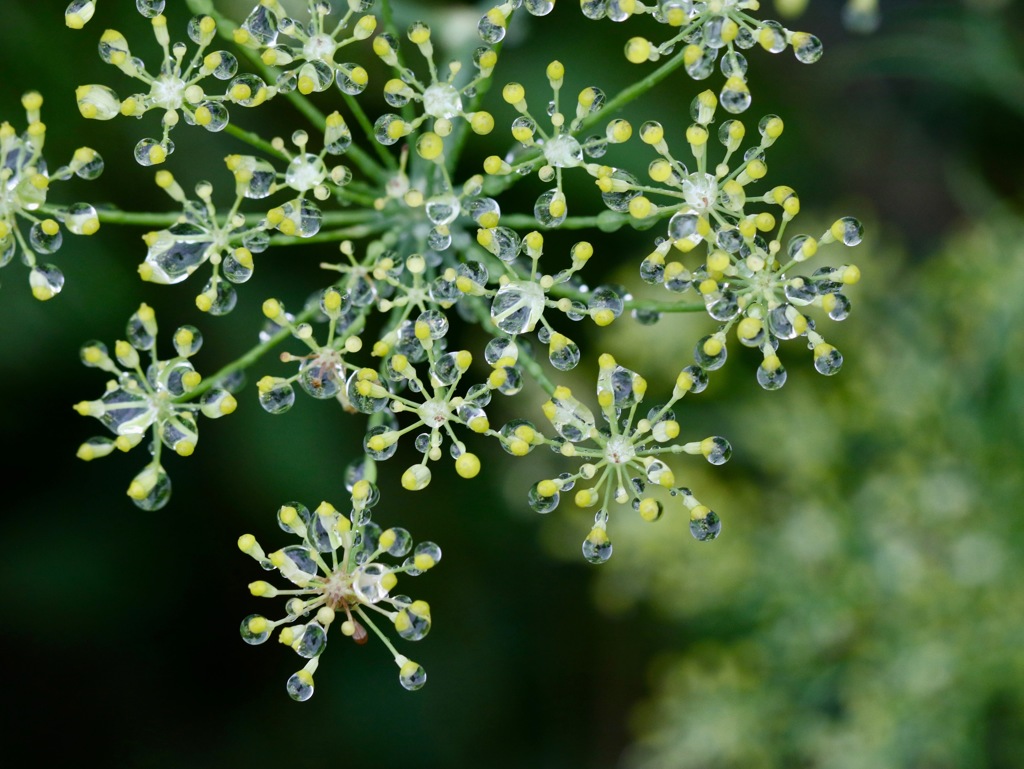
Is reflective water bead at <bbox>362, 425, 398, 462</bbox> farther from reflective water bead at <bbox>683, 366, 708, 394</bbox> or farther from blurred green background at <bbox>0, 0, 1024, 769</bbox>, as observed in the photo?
blurred green background at <bbox>0, 0, 1024, 769</bbox>

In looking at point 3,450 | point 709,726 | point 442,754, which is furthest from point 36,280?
point 442,754

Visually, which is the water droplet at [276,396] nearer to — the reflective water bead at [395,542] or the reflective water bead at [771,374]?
the reflective water bead at [395,542]

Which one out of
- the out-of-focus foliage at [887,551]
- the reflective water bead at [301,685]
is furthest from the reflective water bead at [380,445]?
the out-of-focus foliage at [887,551]

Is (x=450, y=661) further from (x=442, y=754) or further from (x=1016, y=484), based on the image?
(x=1016, y=484)

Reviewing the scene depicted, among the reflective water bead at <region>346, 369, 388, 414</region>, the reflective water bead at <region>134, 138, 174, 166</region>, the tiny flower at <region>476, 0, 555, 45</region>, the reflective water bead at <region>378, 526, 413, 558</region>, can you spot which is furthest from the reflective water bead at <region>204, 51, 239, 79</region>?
the reflective water bead at <region>378, 526, 413, 558</region>

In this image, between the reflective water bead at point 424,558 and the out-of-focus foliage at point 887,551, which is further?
the out-of-focus foliage at point 887,551

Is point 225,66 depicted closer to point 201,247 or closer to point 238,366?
point 201,247

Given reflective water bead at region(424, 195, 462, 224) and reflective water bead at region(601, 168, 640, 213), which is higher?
reflective water bead at region(601, 168, 640, 213)

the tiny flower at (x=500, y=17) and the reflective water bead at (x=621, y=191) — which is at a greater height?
the tiny flower at (x=500, y=17)
